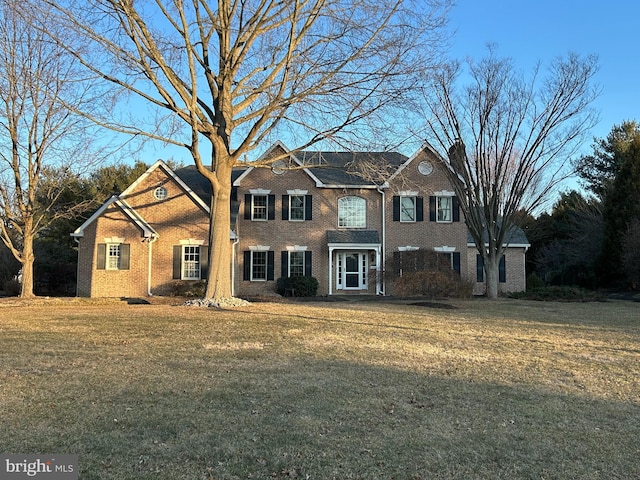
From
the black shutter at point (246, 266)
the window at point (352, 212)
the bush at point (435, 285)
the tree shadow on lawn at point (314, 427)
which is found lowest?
the tree shadow on lawn at point (314, 427)

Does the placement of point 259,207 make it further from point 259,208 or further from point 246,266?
point 246,266

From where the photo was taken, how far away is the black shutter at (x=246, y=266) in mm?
25859

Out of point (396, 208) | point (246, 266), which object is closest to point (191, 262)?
point (246, 266)

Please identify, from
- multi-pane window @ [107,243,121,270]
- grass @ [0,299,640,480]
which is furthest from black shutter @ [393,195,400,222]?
grass @ [0,299,640,480]

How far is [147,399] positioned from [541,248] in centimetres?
4300

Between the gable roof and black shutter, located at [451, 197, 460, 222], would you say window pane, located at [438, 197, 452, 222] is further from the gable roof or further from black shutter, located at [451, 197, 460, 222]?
the gable roof

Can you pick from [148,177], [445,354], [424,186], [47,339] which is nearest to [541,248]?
[424,186]

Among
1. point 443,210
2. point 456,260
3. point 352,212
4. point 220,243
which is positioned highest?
point 443,210

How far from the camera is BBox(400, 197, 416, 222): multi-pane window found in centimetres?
2675

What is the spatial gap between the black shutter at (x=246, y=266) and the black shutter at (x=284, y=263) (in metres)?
1.57

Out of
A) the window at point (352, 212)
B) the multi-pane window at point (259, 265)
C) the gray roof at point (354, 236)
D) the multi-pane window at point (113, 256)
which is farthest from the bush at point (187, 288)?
the window at point (352, 212)

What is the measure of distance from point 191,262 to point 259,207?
451 centimetres

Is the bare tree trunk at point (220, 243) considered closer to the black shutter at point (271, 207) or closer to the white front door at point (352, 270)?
the black shutter at point (271, 207)

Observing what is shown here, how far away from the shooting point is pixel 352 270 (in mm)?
26844
